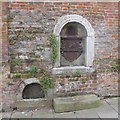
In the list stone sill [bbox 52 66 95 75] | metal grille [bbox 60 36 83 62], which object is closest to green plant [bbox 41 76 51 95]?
stone sill [bbox 52 66 95 75]

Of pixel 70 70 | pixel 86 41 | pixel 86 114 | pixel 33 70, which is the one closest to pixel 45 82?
pixel 33 70

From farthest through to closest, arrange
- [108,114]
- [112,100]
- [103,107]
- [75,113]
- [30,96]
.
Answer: [112,100]
[30,96]
[103,107]
[75,113]
[108,114]

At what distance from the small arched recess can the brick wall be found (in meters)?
0.12

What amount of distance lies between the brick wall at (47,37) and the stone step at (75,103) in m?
0.25

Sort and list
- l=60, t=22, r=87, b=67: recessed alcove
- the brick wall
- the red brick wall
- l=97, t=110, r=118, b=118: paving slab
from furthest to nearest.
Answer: l=60, t=22, r=87, b=67: recessed alcove, the brick wall, the red brick wall, l=97, t=110, r=118, b=118: paving slab

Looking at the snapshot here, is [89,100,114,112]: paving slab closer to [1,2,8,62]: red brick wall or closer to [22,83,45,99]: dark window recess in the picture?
[22,83,45,99]: dark window recess

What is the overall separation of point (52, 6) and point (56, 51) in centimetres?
116

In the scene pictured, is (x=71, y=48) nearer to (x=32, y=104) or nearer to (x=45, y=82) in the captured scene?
(x=45, y=82)

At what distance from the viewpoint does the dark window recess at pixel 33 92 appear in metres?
4.51

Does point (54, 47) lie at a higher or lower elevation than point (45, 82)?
higher

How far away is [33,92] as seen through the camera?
456cm

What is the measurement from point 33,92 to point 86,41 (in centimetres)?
199

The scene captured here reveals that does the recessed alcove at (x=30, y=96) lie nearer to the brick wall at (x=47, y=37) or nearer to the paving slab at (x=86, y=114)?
the brick wall at (x=47, y=37)

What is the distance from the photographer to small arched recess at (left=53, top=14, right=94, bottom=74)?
4.39 m
